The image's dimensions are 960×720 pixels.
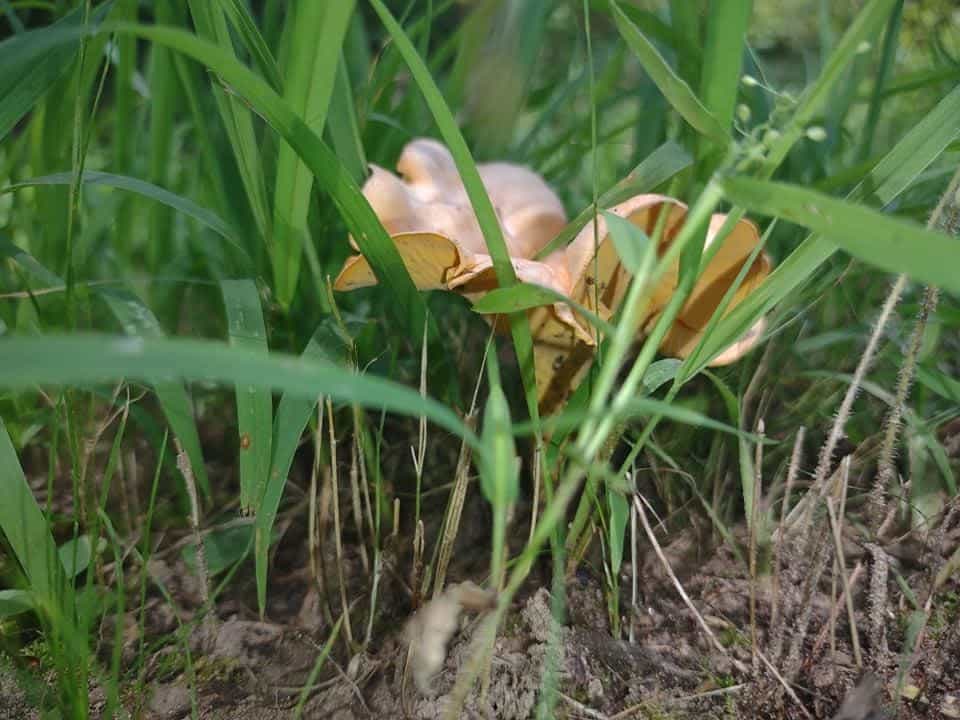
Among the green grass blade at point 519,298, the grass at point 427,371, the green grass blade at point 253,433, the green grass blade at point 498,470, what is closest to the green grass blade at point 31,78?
the grass at point 427,371

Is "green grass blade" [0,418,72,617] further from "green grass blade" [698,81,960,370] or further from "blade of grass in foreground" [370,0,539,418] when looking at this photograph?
"green grass blade" [698,81,960,370]

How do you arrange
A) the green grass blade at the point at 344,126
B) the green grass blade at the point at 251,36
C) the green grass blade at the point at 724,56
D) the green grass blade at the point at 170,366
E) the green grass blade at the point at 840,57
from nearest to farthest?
the green grass blade at the point at 170,366, the green grass blade at the point at 840,57, the green grass blade at the point at 724,56, the green grass blade at the point at 251,36, the green grass blade at the point at 344,126

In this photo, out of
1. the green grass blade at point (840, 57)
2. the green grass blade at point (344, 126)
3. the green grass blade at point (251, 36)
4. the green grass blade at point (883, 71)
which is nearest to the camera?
the green grass blade at point (840, 57)

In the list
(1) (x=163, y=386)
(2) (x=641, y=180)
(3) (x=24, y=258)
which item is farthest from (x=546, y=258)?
(3) (x=24, y=258)

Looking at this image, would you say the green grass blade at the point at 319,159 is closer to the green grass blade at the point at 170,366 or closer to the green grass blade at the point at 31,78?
the green grass blade at the point at 31,78

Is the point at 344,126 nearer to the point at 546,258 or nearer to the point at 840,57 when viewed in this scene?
the point at 546,258

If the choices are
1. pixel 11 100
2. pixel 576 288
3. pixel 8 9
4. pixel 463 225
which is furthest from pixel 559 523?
pixel 8 9

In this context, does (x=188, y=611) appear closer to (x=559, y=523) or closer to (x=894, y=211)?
(x=559, y=523)
